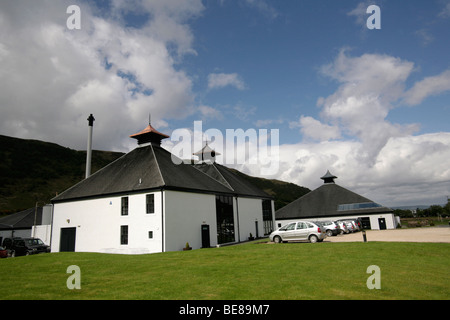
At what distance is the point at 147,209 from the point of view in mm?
24625

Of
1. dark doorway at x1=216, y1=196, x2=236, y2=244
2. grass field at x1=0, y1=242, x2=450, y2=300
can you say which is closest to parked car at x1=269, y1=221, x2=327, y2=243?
grass field at x1=0, y1=242, x2=450, y2=300

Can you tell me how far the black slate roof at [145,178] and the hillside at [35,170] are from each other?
1399 inches

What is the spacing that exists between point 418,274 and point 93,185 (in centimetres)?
2758

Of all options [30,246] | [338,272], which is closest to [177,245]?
[30,246]

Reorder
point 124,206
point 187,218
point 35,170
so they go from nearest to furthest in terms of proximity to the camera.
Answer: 1. point 124,206
2. point 187,218
3. point 35,170

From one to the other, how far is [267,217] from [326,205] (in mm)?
15465

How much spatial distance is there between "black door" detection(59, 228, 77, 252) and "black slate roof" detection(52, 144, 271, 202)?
3.08 m

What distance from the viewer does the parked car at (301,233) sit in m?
21.8

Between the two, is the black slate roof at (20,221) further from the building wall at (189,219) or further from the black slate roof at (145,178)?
the building wall at (189,219)

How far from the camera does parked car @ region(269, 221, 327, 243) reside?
21766 millimetres

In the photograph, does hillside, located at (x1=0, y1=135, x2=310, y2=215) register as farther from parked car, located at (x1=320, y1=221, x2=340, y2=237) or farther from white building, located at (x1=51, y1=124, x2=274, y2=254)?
parked car, located at (x1=320, y1=221, x2=340, y2=237)

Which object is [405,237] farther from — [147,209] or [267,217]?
[147,209]

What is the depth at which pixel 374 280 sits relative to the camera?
31.6ft

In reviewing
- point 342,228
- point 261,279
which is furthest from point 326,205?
point 261,279
